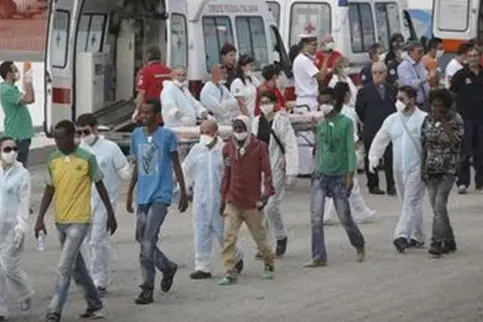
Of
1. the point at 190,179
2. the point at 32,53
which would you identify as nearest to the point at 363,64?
the point at 32,53

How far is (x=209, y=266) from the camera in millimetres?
15766

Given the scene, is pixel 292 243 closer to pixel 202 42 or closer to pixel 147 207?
pixel 147 207

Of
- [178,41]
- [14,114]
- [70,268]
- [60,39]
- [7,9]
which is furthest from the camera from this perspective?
[7,9]

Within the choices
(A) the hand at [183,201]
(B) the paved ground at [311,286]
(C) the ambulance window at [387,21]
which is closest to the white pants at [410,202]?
(B) the paved ground at [311,286]

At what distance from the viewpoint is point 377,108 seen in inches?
882

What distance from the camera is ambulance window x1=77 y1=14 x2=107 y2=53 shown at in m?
24.5

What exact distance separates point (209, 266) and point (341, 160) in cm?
164

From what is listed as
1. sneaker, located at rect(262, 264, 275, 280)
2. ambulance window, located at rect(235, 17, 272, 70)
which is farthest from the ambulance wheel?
sneaker, located at rect(262, 264, 275, 280)

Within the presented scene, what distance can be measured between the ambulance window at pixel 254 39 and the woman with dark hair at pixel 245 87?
3098 mm

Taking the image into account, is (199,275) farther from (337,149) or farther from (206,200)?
(337,149)

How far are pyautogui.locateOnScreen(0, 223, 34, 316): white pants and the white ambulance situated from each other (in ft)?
31.6

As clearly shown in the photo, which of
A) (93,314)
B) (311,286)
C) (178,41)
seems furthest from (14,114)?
(93,314)

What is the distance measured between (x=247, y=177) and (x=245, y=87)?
6435 mm

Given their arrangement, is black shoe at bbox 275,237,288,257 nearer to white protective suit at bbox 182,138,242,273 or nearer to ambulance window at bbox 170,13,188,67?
white protective suit at bbox 182,138,242,273
